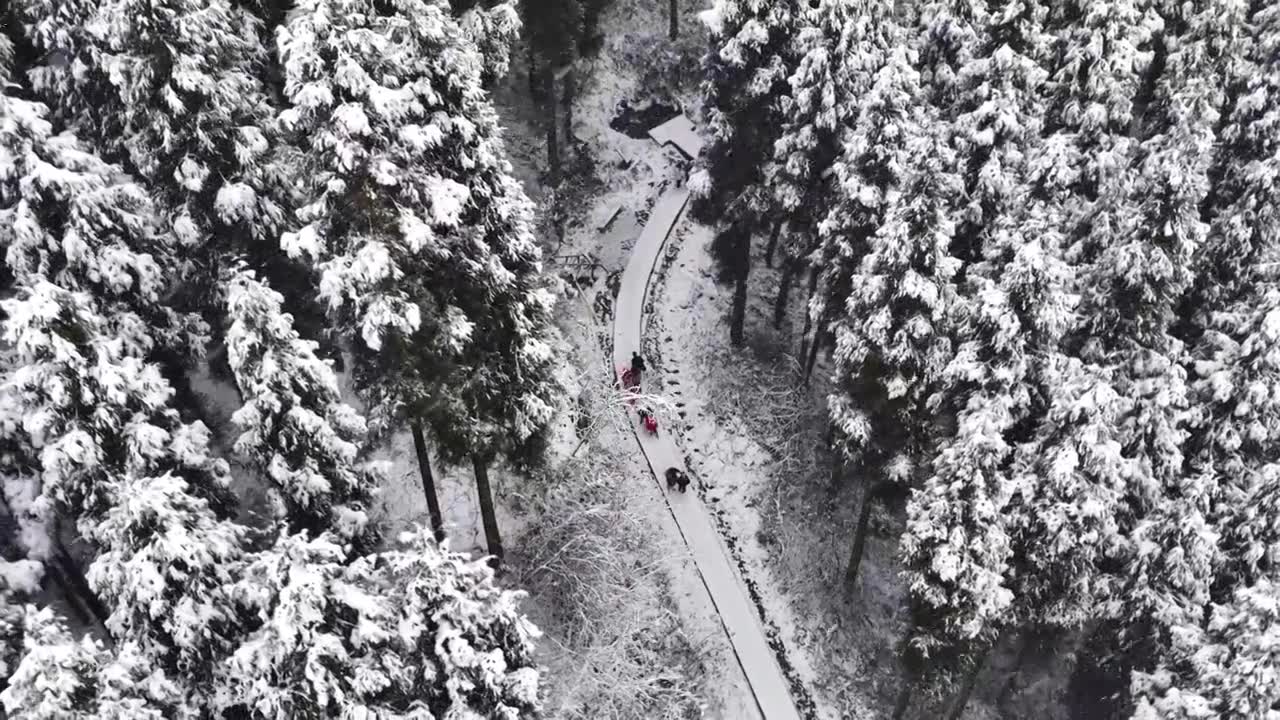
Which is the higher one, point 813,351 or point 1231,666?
point 813,351

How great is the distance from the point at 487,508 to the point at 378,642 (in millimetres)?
8544

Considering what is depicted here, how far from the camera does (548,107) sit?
124 feet

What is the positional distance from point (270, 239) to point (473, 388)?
7644 millimetres

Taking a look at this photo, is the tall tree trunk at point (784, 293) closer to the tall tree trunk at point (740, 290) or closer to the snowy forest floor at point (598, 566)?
the tall tree trunk at point (740, 290)

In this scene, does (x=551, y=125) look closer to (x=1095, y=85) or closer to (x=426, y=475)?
(x=426, y=475)

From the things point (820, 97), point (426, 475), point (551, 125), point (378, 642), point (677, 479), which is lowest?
point (378, 642)

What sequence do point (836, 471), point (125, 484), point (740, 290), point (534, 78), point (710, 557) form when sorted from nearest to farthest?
1. point (125, 484)
2. point (836, 471)
3. point (710, 557)
4. point (740, 290)
5. point (534, 78)

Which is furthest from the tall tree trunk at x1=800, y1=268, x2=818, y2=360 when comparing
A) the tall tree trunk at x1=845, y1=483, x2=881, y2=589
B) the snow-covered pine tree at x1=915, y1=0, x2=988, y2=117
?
the snow-covered pine tree at x1=915, y1=0, x2=988, y2=117

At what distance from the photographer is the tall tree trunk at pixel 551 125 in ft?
120

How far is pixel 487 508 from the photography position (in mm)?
21922

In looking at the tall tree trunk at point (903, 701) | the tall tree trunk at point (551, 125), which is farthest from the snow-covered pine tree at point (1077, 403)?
the tall tree trunk at point (551, 125)

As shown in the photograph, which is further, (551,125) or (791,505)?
(551,125)

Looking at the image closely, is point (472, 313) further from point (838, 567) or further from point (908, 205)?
point (838, 567)

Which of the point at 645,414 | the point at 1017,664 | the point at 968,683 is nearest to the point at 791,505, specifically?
the point at 645,414
